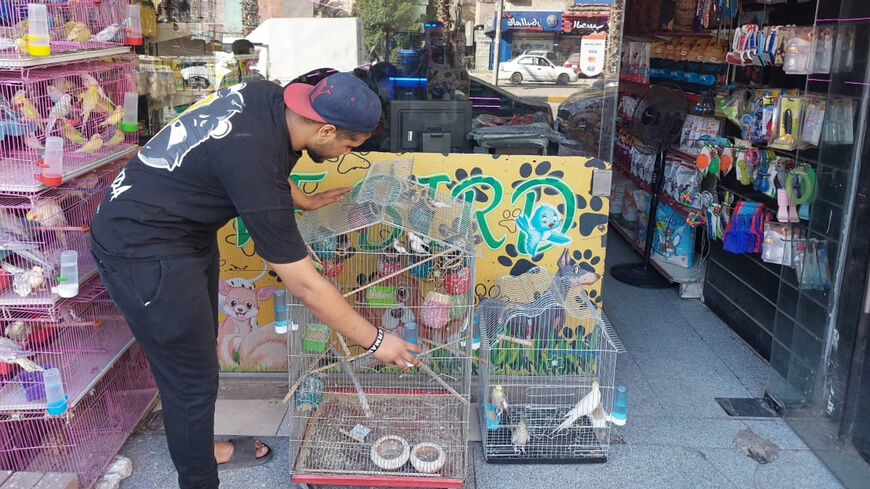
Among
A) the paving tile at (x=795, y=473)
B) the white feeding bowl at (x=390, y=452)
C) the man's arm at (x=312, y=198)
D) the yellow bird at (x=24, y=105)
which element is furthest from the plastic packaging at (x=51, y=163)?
the paving tile at (x=795, y=473)

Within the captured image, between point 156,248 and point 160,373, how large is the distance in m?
0.45

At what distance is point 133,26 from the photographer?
318 centimetres

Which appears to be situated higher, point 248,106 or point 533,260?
point 248,106

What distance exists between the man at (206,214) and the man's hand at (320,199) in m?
0.45

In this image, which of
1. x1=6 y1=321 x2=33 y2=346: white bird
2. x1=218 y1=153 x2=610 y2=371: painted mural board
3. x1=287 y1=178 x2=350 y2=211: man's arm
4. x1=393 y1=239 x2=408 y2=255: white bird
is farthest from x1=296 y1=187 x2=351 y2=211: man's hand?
x1=6 y1=321 x2=33 y2=346: white bird

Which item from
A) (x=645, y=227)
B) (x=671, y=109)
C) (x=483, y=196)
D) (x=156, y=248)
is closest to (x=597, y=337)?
(x=483, y=196)

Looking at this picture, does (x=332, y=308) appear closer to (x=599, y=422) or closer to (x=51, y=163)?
(x=51, y=163)

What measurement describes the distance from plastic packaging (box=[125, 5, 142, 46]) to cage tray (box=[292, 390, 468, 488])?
181cm

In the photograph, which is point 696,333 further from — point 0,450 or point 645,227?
point 0,450

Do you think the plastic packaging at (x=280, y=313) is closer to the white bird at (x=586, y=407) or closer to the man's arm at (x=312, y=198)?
the man's arm at (x=312, y=198)

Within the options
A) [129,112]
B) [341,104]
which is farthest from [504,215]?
[129,112]

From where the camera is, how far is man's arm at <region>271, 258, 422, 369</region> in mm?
2102

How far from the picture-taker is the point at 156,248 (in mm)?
2197

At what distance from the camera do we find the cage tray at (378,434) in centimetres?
271
